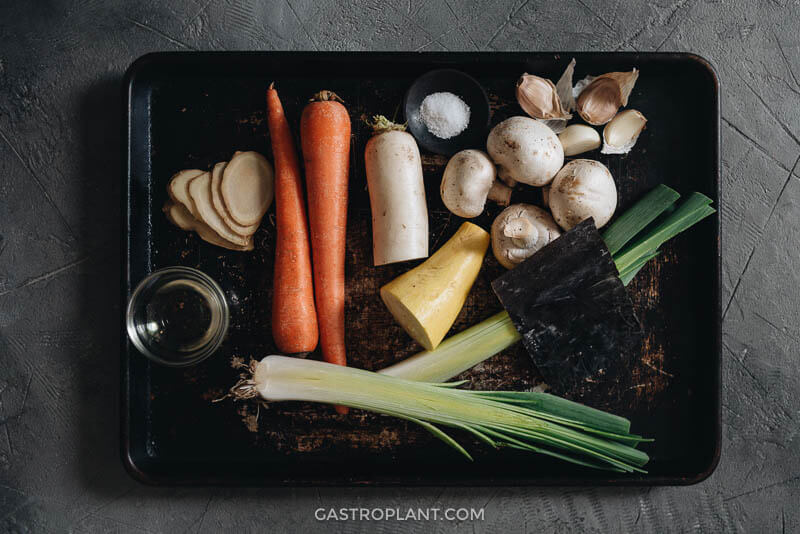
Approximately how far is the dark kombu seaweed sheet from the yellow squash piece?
3.5 inches

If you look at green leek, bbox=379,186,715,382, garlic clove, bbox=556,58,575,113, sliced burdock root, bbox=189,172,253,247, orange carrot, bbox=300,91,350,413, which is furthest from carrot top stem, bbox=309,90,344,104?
green leek, bbox=379,186,715,382

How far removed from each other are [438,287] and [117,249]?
2.76 ft

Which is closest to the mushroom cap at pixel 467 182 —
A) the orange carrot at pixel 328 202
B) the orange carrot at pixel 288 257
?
the orange carrot at pixel 328 202

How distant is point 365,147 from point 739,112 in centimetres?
98

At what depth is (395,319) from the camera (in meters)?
1.32

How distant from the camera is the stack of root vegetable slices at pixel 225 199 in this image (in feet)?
4.18

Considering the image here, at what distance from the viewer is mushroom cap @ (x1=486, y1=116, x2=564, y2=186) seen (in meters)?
1.22

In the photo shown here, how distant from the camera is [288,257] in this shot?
1.29 meters

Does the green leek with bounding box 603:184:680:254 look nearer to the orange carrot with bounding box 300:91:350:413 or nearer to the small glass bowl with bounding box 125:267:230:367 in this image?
the orange carrot with bounding box 300:91:350:413

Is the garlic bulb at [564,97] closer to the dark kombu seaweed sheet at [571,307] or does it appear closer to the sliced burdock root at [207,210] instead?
the dark kombu seaweed sheet at [571,307]

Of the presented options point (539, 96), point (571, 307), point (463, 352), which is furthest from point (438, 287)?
point (539, 96)

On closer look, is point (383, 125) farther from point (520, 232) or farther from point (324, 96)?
point (520, 232)

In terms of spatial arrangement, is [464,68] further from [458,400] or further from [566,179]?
[458,400]

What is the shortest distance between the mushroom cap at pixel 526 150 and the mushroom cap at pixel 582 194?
37mm
